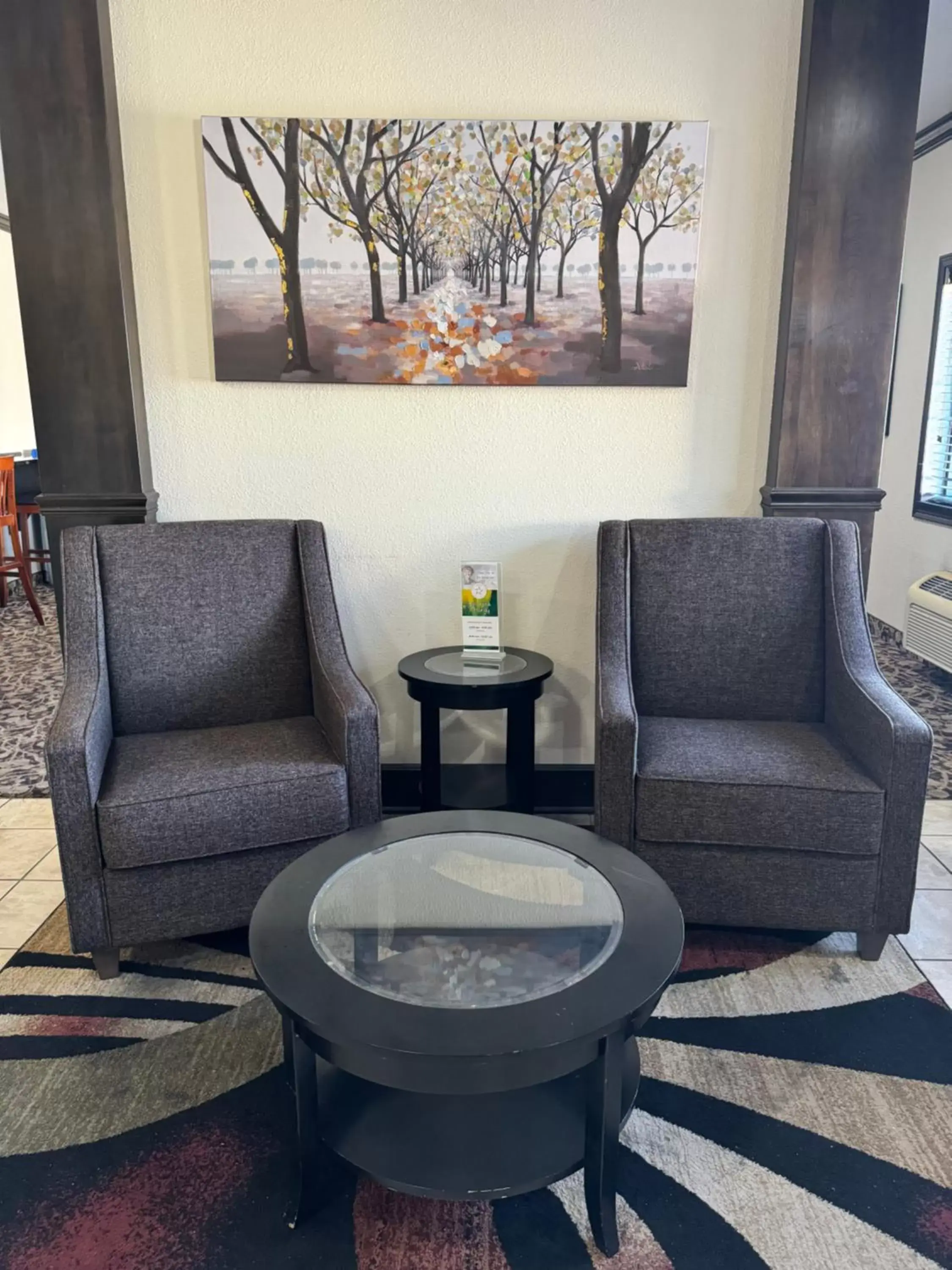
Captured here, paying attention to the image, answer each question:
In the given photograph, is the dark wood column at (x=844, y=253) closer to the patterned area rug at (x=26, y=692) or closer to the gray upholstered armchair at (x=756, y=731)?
the gray upholstered armchair at (x=756, y=731)

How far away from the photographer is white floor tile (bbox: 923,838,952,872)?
259 centimetres

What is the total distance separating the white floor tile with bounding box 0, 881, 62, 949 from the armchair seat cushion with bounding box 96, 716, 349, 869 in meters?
0.48

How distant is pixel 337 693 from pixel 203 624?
49 cm

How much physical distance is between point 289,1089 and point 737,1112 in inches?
32.4

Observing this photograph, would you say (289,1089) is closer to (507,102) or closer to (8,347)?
(507,102)

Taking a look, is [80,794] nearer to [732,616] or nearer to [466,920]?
[466,920]

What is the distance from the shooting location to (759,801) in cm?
204

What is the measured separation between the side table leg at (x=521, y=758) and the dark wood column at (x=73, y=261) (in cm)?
122

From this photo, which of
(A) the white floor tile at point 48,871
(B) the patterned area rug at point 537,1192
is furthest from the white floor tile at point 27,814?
(B) the patterned area rug at point 537,1192

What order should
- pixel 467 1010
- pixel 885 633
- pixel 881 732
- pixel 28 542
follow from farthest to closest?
pixel 28 542
pixel 885 633
pixel 881 732
pixel 467 1010

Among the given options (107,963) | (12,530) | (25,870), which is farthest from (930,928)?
(12,530)

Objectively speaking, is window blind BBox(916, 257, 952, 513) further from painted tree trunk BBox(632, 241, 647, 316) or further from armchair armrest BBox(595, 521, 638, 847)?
armchair armrest BBox(595, 521, 638, 847)

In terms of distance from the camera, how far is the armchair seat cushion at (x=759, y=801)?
2014 millimetres

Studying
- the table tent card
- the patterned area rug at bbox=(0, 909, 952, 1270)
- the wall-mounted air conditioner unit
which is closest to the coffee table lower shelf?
the patterned area rug at bbox=(0, 909, 952, 1270)
